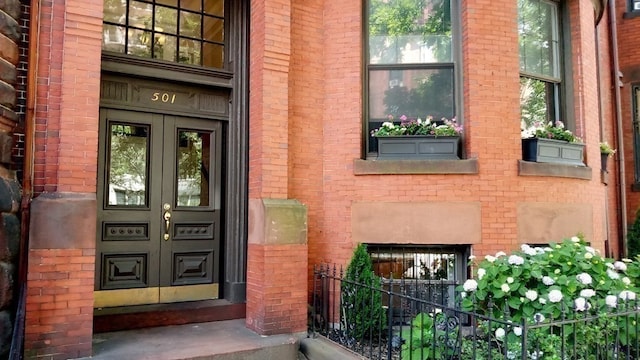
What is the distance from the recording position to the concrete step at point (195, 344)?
449 cm

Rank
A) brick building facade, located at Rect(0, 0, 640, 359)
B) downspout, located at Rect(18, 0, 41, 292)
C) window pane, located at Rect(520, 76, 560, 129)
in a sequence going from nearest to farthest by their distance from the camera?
downspout, located at Rect(18, 0, 41, 292) → brick building facade, located at Rect(0, 0, 640, 359) → window pane, located at Rect(520, 76, 560, 129)

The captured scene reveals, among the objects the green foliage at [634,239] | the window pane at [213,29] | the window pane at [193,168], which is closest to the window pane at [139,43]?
the window pane at [213,29]

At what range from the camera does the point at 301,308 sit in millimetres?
5473

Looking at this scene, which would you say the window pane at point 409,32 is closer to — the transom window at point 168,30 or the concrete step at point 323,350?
the transom window at point 168,30

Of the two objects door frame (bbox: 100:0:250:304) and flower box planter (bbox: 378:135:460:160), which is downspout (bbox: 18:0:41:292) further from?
flower box planter (bbox: 378:135:460:160)

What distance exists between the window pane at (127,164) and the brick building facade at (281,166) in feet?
0.05

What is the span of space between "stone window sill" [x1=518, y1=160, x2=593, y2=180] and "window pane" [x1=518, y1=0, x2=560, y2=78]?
5.02 feet

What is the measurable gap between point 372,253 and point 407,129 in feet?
5.45

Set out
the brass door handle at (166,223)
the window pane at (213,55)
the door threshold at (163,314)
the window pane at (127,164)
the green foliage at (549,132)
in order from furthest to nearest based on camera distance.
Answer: the green foliage at (549,132) → the window pane at (213,55) → the brass door handle at (166,223) → the window pane at (127,164) → the door threshold at (163,314)

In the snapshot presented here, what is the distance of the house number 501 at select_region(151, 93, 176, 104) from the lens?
5.87 metres

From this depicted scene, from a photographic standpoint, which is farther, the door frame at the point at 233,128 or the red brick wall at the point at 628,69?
the red brick wall at the point at 628,69

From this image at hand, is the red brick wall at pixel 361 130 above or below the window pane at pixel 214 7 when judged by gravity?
below

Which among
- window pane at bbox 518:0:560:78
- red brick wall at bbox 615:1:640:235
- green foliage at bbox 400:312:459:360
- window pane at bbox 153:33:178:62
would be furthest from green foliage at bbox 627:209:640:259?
window pane at bbox 153:33:178:62

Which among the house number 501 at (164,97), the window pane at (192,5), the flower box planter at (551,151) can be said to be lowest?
the flower box planter at (551,151)
